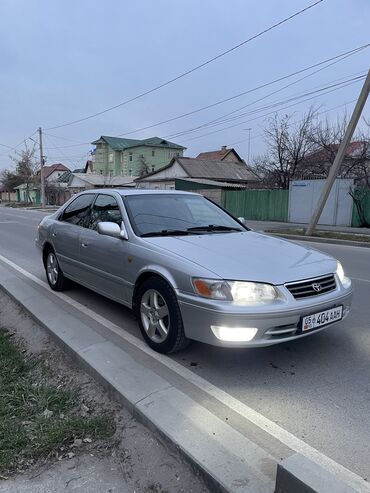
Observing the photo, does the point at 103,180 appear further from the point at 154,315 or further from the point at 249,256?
the point at 249,256

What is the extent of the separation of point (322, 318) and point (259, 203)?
2294 centimetres

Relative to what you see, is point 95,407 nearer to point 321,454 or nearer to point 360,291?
point 321,454

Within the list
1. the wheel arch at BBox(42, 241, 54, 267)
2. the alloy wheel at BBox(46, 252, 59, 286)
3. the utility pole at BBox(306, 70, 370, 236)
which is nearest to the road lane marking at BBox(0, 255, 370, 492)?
the alloy wheel at BBox(46, 252, 59, 286)

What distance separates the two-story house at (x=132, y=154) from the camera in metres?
70.5

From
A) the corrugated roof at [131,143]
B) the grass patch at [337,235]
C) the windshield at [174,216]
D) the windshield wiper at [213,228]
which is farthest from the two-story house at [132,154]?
the windshield wiper at [213,228]

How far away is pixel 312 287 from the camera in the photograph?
3615 millimetres

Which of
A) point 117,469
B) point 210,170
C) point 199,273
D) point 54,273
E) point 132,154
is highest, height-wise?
point 132,154

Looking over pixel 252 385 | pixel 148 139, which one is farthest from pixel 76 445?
pixel 148 139

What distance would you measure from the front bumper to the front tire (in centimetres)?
12

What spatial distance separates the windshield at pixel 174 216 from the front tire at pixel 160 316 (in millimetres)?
672

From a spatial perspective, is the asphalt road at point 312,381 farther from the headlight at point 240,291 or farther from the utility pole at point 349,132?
the utility pole at point 349,132

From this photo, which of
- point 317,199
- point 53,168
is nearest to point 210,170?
point 317,199

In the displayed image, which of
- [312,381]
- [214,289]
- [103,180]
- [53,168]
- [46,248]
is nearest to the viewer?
[214,289]

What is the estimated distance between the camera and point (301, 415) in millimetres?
2986
